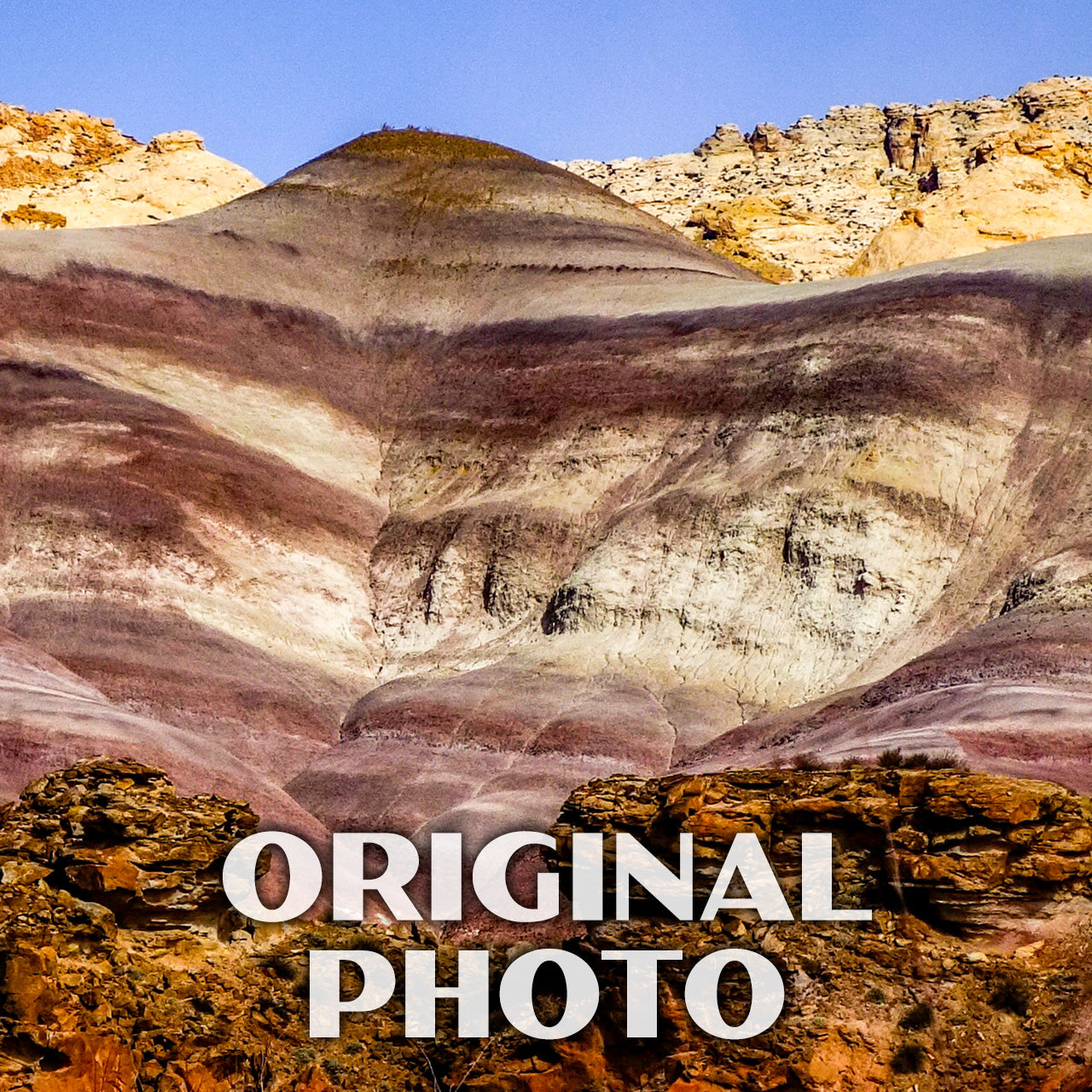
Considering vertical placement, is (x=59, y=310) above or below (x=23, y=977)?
above

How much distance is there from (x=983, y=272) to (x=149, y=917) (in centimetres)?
3277

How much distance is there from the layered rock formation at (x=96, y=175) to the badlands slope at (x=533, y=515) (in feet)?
74.1

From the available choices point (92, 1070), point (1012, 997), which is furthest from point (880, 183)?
point (92, 1070)

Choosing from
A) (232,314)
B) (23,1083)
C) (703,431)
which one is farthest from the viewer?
(232,314)

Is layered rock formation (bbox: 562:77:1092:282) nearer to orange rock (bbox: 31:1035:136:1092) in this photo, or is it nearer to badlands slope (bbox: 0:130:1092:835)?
badlands slope (bbox: 0:130:1092:835)

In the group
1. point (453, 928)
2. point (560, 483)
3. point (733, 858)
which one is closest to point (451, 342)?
point (560, 483)

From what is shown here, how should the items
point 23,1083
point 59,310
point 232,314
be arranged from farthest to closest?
point 232,314 → point 59,310 → point 23,1083

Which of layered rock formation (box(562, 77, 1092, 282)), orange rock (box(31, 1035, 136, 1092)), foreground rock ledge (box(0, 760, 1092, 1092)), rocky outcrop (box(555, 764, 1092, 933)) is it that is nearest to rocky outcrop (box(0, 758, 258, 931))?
foreground rock ledge (box(0, 760, 1092, 1092))

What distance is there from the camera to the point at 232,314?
5694 cm

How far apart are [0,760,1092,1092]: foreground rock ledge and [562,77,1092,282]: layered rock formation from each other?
5006 cm

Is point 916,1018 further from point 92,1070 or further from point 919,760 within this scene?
point 919,760

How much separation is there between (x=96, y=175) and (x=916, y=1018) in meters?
72.5

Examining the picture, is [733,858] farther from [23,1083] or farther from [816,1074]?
[23,1083]

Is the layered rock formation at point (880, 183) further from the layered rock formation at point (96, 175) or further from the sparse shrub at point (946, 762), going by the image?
the sparse shrub at point (946, 762)
